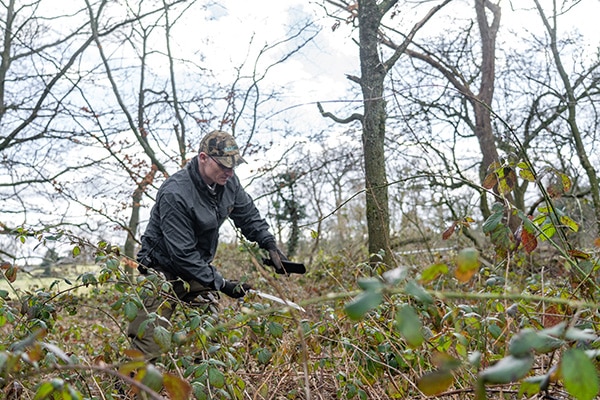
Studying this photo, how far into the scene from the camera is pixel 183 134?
9.03m

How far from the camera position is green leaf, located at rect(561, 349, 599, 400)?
2.36 ft

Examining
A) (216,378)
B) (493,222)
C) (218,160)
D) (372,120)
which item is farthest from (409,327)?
(372,120)

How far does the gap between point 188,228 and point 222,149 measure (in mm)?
689

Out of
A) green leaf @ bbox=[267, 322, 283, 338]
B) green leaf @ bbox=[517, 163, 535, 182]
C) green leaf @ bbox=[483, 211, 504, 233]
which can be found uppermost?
green leaf @ bbox=[517, 163, 535, 182]

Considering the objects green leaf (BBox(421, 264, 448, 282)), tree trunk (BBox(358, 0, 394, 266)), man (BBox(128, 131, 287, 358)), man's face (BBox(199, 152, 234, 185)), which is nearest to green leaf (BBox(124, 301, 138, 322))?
man (BBox(128, 131, 287, 358))

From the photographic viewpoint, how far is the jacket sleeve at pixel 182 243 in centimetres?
402

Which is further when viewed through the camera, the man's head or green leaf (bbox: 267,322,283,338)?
the man's head

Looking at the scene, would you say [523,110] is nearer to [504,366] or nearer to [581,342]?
[581,342]

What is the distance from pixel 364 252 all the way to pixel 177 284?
22.7ft

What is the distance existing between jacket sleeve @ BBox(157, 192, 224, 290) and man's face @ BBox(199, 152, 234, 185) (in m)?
0.35

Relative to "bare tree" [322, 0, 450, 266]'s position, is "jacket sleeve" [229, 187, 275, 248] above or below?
below

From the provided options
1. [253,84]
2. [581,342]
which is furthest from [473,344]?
[253,84]

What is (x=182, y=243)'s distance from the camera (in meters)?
4.06

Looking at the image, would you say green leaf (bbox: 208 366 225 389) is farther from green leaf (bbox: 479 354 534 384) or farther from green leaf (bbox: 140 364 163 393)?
green leaf (bbox: 479 354 534 384)
